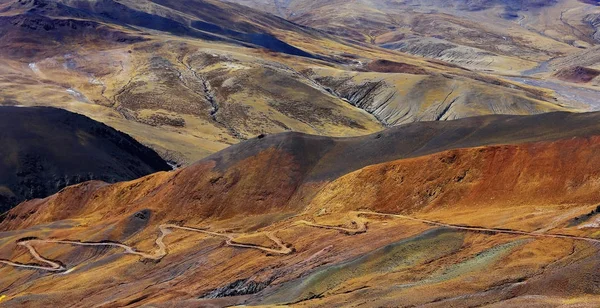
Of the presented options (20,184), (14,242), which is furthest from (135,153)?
(14,242)

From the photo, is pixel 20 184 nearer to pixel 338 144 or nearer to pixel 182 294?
pixel 338 144

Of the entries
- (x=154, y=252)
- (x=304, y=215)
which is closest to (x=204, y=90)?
(x=304, y=215)

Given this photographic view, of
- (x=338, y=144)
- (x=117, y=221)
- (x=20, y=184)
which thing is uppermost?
(x=338, y=144)

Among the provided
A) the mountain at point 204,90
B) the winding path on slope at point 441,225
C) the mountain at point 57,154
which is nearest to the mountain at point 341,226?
the winding path on slope at point 441,225

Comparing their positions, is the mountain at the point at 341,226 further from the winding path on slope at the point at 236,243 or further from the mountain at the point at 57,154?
the mountain at the point at 57,154

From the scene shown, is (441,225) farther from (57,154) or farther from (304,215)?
(57,154)

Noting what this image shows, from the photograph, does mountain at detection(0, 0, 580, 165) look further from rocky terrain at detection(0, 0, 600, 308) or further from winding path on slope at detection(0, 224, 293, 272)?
winding path on slope at detection(0, 224, 293, 272)
